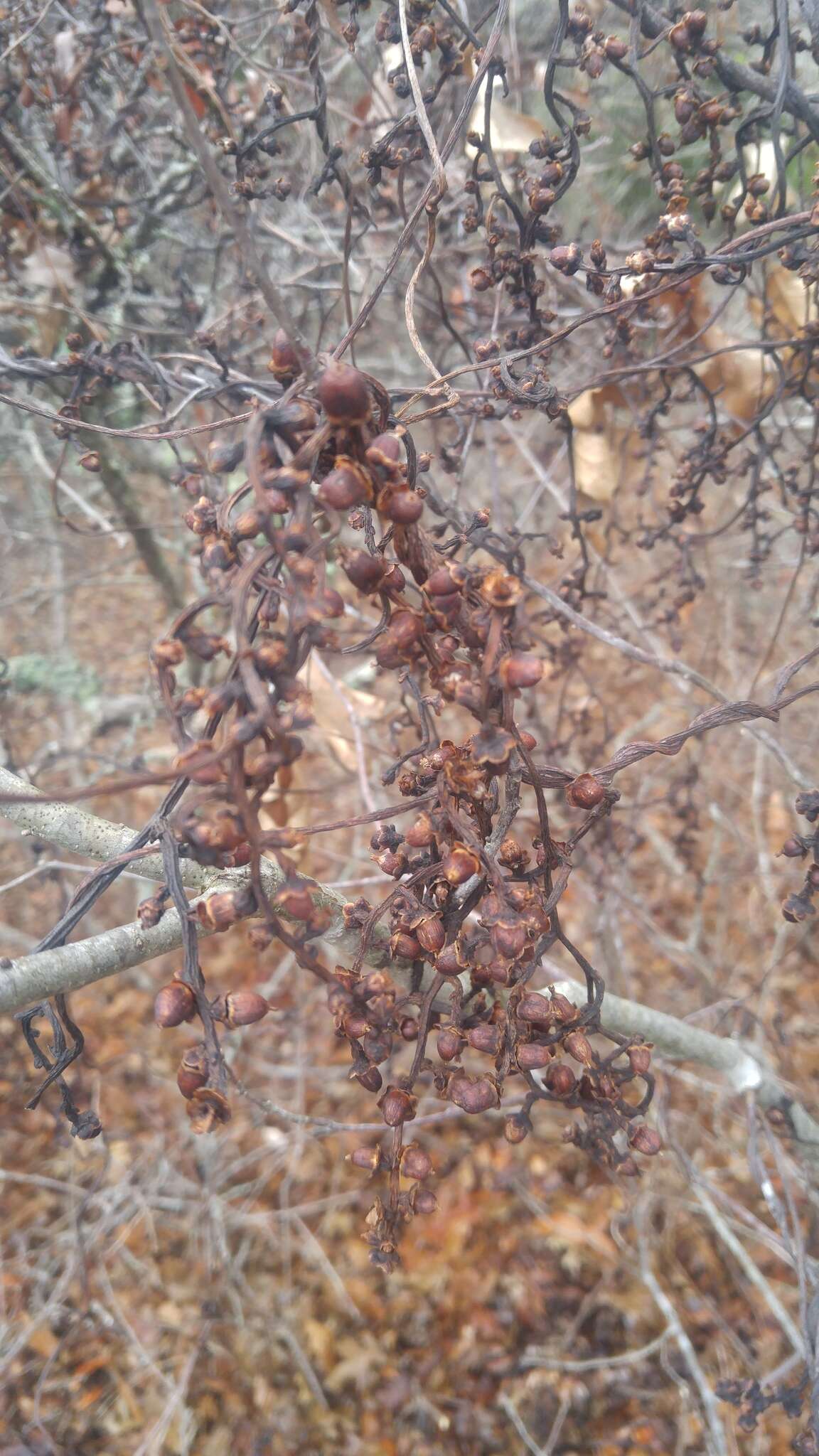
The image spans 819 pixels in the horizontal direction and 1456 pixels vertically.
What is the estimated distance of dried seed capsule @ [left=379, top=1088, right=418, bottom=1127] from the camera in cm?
74

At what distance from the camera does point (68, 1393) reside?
264 cm

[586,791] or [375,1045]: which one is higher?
[586,791]

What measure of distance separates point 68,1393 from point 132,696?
243cm

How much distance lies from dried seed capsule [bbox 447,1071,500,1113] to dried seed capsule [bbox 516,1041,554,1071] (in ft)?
0.13

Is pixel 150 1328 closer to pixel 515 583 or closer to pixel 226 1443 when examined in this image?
pixel 226 1443

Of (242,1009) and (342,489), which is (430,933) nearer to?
(242,1009)

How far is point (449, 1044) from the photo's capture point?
2.44ft

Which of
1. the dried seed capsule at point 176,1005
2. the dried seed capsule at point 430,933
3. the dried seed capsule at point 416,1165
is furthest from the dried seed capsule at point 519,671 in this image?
the dried seed capsule at point 416,1165

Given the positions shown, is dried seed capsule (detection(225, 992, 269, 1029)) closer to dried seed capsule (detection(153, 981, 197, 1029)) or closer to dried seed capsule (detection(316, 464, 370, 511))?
dried seed capsule (detection(153, 981, 197, 1029))

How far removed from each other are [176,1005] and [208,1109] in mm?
92

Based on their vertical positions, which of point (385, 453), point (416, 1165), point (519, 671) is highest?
point (385, 453)

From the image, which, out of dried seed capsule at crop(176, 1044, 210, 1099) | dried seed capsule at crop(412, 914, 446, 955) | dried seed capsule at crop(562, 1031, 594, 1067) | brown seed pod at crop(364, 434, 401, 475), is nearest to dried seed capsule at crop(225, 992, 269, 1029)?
dried seed capsule at crop(176, 1044, 210, 1099)

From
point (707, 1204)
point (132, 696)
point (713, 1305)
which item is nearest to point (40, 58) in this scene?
point (132, 696)

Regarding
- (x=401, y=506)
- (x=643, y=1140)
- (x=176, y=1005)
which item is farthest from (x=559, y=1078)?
(x=401, y=506)
